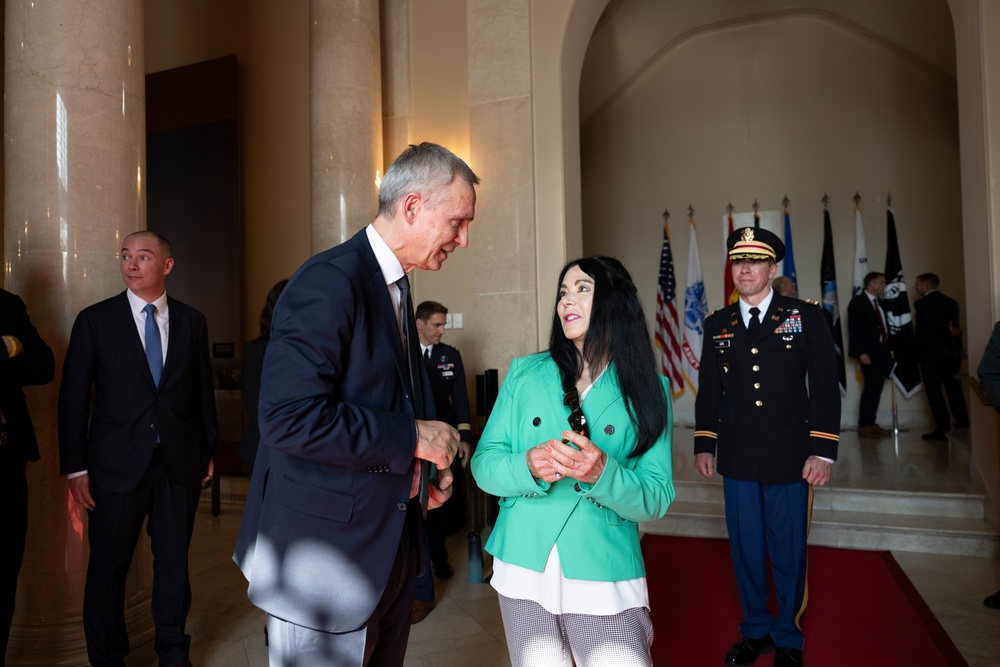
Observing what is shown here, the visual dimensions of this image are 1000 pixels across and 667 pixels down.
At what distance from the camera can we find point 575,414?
169 cm

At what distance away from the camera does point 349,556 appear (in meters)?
1.42

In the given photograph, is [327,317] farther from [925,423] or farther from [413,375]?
[925,423]

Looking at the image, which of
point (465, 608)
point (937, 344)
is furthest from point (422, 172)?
point (937, 344)

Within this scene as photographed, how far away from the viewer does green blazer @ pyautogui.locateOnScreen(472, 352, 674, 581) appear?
158 cm

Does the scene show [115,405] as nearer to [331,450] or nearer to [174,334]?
[174,334]

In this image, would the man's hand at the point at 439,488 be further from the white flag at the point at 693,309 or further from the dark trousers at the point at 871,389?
the white flag at the point at 693,309

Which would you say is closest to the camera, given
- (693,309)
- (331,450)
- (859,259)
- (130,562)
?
(331,450)

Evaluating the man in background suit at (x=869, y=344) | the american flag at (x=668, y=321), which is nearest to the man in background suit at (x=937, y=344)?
the man in background suit at (x=869, y=344)

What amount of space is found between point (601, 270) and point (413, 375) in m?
0.56

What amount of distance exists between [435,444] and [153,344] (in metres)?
1.98

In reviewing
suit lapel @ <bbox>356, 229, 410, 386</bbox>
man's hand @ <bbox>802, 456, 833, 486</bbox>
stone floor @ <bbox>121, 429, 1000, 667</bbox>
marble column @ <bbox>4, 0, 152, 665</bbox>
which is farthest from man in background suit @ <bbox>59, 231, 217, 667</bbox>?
man's hand @ <bbox>802, 456, 833, 486</bbox>

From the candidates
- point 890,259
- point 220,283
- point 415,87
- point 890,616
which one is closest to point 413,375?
point 890,616

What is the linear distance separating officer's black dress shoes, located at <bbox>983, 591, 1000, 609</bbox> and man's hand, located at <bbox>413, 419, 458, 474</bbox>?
3524 millimetres

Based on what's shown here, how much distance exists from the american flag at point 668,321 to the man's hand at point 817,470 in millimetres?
6006
